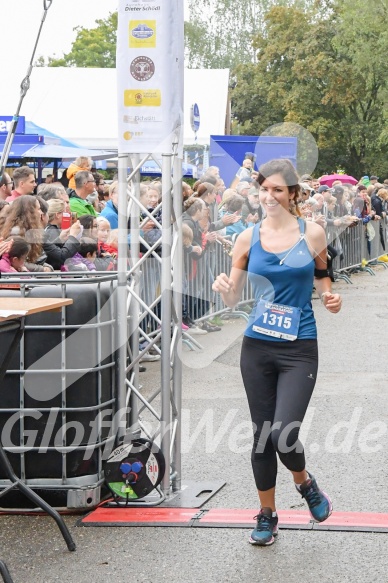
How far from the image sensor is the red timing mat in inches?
227

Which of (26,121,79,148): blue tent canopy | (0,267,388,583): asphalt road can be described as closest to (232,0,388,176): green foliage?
(26,121,79,148): blue tent canopy

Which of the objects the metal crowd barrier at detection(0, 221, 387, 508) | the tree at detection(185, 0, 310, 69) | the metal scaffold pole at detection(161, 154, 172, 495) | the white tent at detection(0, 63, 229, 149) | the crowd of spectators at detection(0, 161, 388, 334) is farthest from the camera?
the tree at detection(185, 0, 310, 69)

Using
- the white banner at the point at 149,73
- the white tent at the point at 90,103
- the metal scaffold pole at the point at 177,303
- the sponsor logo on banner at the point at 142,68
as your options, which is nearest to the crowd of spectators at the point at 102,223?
the metal scaffold pole at the point at 177,303

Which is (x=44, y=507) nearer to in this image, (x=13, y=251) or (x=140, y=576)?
(x=140, y=576)

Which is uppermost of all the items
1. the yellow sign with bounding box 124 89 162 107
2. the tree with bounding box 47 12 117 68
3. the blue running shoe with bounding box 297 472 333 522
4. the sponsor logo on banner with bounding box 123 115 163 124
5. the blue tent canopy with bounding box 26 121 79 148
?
the tree with bounding box 47 12 117 68

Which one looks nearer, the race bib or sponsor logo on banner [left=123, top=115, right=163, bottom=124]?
the race bib

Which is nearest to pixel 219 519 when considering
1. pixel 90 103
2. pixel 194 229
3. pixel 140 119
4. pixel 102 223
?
pixel 140 119

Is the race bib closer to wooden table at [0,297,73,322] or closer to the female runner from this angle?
the female runner

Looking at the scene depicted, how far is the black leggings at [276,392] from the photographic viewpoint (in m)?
→ 5.40

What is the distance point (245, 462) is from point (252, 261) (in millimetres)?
2119

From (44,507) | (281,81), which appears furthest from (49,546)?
(281,81)

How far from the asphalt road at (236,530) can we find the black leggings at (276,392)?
44 cm

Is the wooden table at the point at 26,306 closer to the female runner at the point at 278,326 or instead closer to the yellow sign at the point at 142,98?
the female runner at the point at 278,326

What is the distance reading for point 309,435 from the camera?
7965 mm
